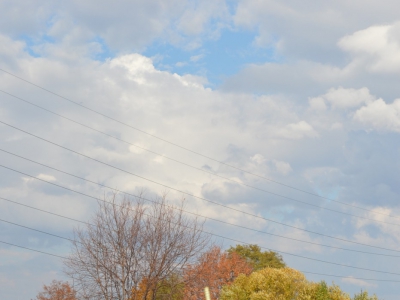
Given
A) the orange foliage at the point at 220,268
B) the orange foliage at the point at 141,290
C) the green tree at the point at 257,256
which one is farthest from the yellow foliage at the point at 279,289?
the green tree at the point at 257,256

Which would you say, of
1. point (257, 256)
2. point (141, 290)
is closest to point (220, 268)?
point (257, 256)

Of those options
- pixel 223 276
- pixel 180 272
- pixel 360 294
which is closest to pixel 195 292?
pixel 223 276

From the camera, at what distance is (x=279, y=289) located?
1861 inches

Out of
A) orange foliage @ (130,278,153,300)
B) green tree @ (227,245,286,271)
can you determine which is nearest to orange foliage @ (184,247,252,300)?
green tree @ (227,245,286,271)

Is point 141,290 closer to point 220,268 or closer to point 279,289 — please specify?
point 279,289

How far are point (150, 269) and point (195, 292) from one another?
21273 millimetres

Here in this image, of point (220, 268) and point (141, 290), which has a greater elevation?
point (220, 268)

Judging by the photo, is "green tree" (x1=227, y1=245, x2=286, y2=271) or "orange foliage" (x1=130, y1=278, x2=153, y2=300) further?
"green tree" (x1=227, y1=245, x2=286, y2=271)

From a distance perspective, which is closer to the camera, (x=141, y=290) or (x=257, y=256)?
(x=141, y=290)

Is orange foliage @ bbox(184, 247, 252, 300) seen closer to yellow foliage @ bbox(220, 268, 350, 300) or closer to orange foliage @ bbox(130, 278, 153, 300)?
yellow foliage @ bbox(220, 268, 350, 300)

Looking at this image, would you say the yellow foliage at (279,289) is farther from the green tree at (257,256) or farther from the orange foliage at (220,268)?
the green tree at (257,256)

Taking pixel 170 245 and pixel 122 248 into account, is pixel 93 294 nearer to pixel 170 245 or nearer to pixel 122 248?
pixel 122 248

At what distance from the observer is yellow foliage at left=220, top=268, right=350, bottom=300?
44000 mm

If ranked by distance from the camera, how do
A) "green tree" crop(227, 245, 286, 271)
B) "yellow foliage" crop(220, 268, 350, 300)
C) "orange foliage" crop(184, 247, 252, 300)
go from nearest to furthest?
1. "yellow foliage" crop(220, 268, 350, 300)
2. "orange foliage" crop(184, 247, 252, 300)
3. "green tree" crop(227, 245, 286, 271)
